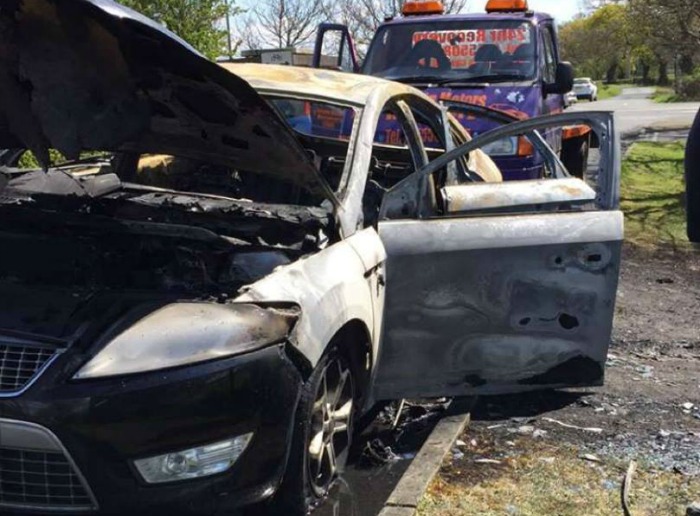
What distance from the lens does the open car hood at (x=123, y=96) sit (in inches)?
115

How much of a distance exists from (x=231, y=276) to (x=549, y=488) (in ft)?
5.30

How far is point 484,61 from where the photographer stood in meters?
8.69

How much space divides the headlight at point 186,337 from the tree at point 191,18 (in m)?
10.8

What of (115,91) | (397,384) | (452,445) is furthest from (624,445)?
(115,91)

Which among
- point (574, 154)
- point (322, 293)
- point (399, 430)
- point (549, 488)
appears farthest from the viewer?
point (574, 154)

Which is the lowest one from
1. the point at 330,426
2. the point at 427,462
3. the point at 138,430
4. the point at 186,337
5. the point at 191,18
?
the point at 427,462

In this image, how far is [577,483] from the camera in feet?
12.3

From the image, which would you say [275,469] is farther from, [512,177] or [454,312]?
[512,177]

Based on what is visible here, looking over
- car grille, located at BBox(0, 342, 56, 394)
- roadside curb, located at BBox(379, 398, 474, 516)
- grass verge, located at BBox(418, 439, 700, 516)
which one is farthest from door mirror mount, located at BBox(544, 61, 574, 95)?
car grille, located at BBox(0, 342, 56, 394)

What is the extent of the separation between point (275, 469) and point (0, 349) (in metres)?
0.98

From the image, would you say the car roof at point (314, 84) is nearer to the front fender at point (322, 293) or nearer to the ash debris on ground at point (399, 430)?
the front fender at point (322, 293)

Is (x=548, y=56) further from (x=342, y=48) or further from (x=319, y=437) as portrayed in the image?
(x=319, y=437)

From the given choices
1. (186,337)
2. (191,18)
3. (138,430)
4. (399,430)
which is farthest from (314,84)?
(191,18)

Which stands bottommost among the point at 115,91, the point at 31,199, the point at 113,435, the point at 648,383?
the point at 648,383
